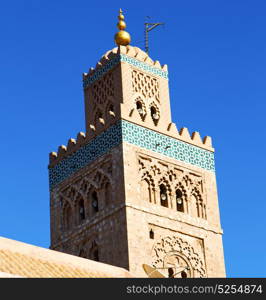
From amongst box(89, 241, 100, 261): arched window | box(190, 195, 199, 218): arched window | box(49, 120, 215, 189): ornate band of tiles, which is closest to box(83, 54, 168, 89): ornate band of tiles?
box(49, 120, 215, 189): ornate band of tiles

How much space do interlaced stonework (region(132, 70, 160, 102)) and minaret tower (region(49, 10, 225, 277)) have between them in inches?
1.2

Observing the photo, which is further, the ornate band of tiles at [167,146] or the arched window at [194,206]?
the arched window at [194,206]

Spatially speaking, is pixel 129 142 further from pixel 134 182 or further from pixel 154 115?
pixel 154 115

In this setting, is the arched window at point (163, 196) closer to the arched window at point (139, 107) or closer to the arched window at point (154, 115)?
the arched window at point (154, 115)

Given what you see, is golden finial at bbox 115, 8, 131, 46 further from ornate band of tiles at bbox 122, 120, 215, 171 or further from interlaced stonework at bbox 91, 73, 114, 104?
ornate band of tiles at bbox 122, 120, 215, 171

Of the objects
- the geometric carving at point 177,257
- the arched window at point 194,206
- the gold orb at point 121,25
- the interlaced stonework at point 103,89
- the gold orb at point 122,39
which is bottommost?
the geometric carving at point 177,257

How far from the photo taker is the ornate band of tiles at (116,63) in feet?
91.3

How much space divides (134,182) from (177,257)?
2.10m

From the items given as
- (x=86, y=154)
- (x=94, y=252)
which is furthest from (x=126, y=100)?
(x=94, y=252)

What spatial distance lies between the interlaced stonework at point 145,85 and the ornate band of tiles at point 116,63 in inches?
7.4

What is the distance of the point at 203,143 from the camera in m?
28.1

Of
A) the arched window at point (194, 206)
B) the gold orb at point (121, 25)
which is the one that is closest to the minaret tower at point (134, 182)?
the arched window at point (194, 206)

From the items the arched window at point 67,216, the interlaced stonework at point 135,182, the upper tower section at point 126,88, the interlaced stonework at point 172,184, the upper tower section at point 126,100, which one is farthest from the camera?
the arched window at point 67,216
